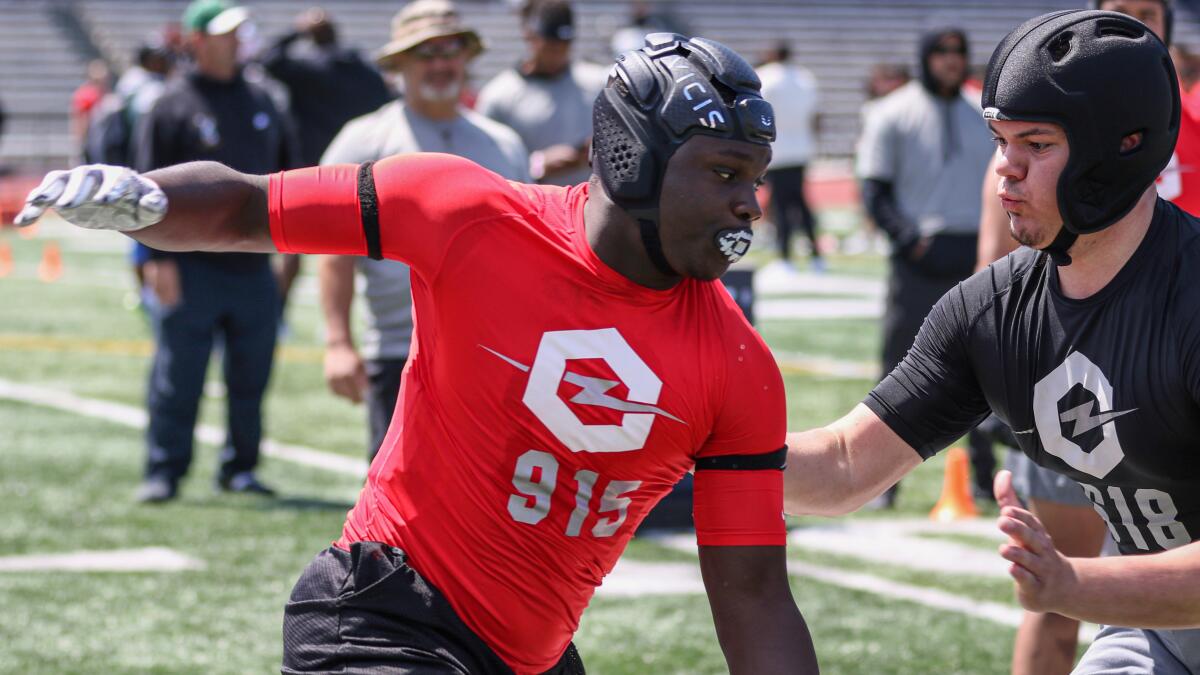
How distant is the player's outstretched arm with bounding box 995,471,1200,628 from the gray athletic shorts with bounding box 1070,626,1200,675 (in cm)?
52

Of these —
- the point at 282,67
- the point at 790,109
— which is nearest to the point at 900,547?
the point at 282,67

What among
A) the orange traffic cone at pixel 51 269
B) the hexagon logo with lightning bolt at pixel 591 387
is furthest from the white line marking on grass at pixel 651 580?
the orange traffic cone at pixel 51 269

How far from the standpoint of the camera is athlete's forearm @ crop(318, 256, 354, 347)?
6715mm

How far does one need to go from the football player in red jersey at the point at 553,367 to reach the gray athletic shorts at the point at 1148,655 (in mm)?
747

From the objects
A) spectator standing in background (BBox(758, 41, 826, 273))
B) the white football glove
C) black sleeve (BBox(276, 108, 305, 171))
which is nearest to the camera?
the white football glove

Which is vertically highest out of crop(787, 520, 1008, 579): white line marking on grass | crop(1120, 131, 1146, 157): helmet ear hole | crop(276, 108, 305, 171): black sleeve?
crop(1120, 131, 1146, 157): helmet ear hole

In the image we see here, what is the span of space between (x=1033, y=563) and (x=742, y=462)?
0.71 meters

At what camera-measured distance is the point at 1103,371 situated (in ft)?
11.2

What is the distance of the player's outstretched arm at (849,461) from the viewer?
12.9 feet

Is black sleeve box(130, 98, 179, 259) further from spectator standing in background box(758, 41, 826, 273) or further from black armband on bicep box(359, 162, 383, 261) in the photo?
spectator standing in background box(758, 41, 826, 273)

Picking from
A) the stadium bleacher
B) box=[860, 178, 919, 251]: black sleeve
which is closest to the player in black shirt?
box=[860, 178, 919, 251]: black sleeve

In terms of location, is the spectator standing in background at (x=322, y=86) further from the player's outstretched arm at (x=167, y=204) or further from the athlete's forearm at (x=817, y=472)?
the player's outstretched arm at (x=167, y=204)

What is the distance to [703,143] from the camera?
3.26m

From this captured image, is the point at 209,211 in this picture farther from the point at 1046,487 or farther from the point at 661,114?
the point at 1046,487
